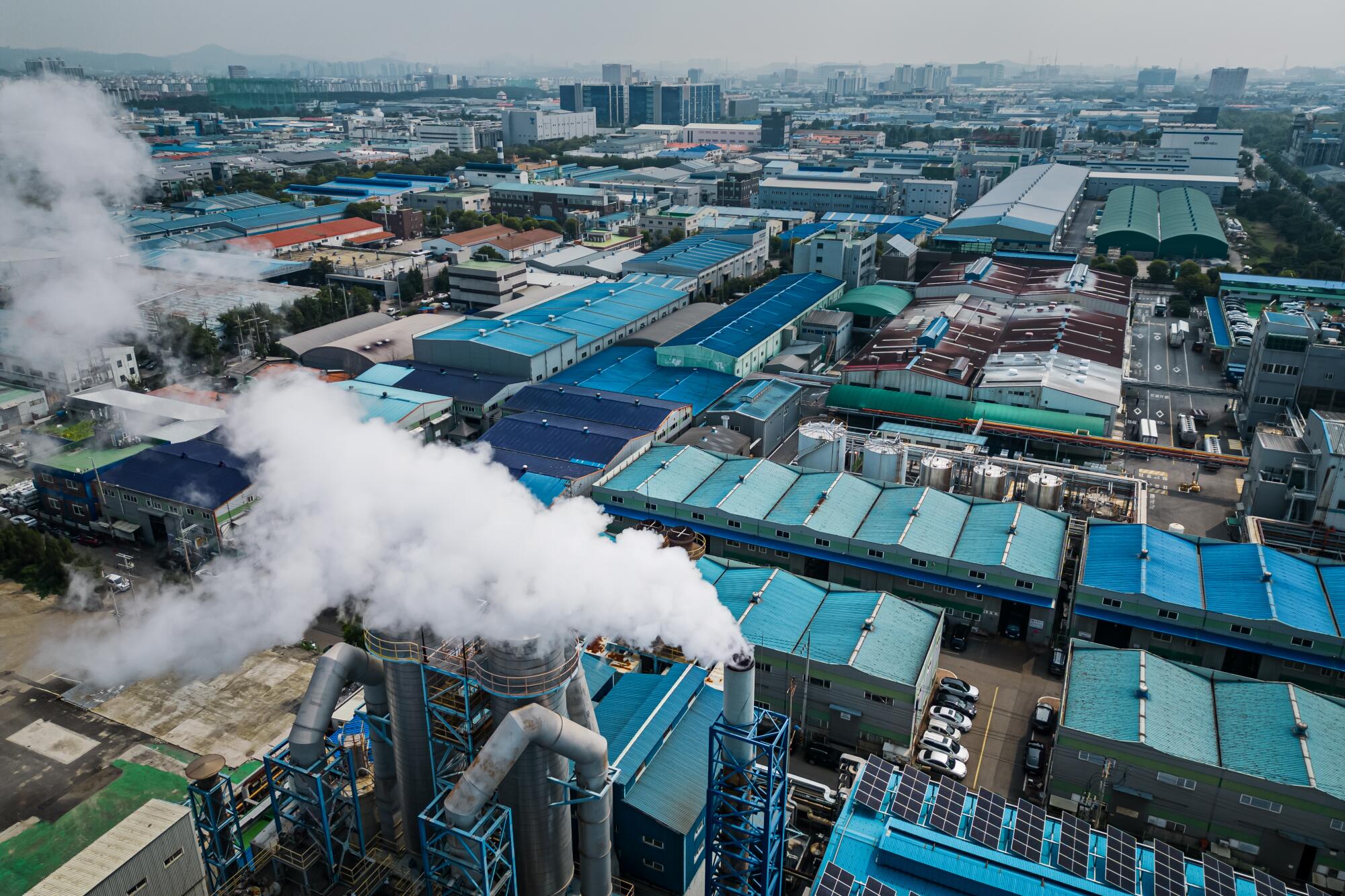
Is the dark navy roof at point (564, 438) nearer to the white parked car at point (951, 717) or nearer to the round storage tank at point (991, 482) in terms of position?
the round storage tank at point (991, 482)

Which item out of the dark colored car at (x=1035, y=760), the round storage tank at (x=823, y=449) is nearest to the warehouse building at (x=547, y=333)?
the round storage tank at (x=823, y=449)

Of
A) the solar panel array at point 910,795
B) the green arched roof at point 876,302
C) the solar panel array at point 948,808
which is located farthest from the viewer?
the green arched roof at point 876,302

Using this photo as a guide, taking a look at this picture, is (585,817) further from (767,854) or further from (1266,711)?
(1266,711)

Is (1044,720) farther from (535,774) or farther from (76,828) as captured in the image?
(76,828)

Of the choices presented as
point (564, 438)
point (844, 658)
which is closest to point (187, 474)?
point (564, 438)

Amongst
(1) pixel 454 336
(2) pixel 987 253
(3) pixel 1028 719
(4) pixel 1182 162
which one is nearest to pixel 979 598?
(3) pixel 1028 719

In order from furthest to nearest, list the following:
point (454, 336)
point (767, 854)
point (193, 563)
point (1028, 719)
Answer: point (454, 336) < point (193, 563) < point (1028, 719) < point (767, 854)

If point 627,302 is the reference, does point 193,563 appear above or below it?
below
